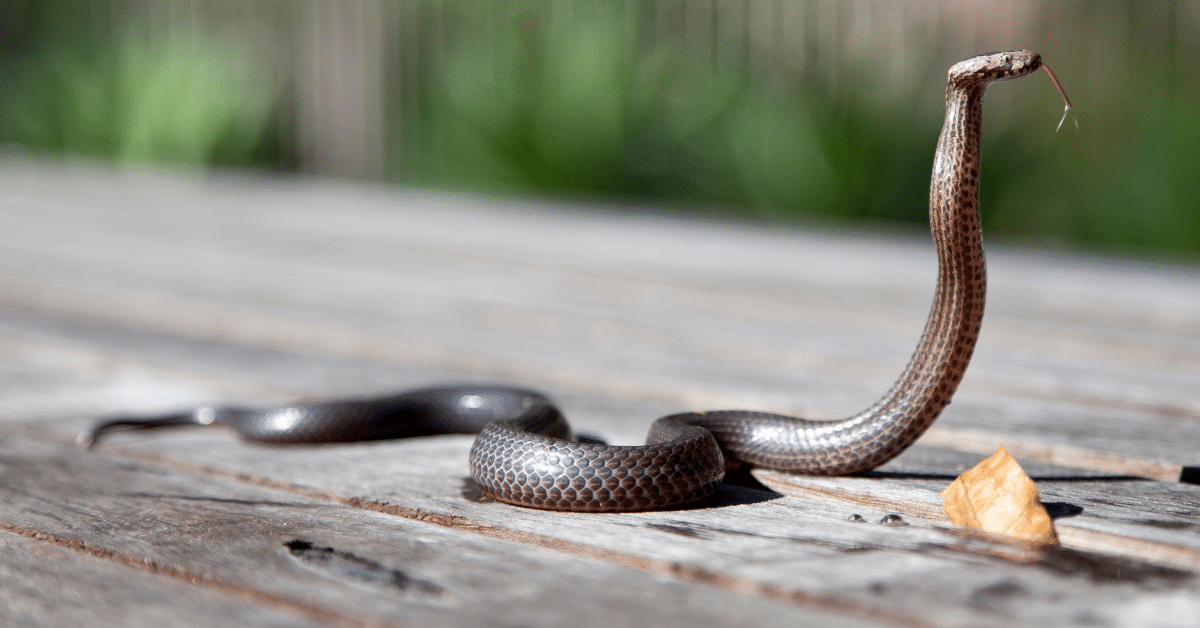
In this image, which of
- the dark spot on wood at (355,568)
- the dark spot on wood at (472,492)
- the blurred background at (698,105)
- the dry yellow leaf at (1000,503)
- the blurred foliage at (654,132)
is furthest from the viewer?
the blurred foliage at (654,132)

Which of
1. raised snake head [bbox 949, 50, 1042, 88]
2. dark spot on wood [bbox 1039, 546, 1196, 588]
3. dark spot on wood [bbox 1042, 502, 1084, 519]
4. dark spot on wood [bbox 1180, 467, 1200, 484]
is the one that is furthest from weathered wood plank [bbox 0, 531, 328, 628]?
dark spot on wood [bbox 1180, 467, 1200, 484]

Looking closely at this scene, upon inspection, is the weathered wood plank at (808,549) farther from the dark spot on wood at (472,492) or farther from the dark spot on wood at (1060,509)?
the dark spot on wood at (1060,509)

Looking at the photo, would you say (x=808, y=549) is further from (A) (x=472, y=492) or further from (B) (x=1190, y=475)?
(B) (x=1190, y=475)

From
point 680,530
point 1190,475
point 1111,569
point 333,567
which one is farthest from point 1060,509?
point 333,567

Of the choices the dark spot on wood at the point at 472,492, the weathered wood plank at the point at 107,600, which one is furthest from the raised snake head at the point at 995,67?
the weathered wood plank at the point at 107,600

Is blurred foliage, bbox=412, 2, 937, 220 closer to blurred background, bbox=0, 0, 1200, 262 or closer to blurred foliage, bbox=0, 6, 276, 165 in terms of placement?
blurred background, bbox=0, 0, 1200, 262

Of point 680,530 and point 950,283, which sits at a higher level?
point 950,283
